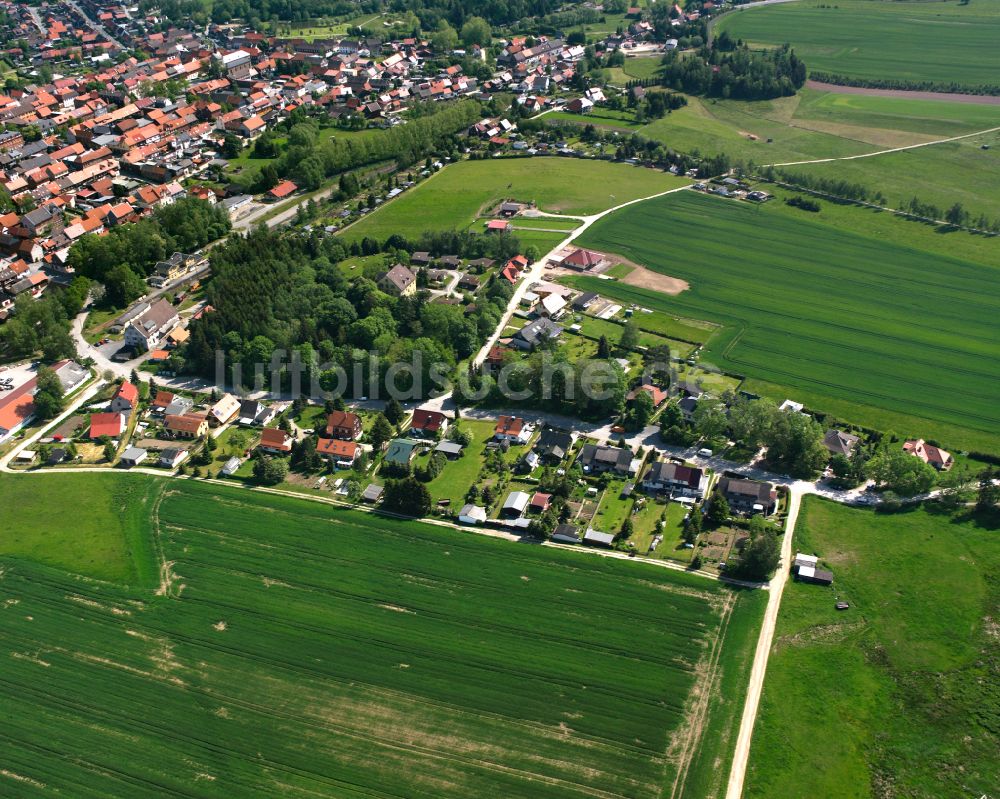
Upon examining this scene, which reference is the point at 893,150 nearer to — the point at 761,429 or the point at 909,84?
the point at 909,84

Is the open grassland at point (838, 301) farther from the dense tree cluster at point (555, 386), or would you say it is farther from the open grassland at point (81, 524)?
the open grassland at point (81, 524)

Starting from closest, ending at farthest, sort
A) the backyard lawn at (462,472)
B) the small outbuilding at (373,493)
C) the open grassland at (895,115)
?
the small outbuilding at (373,493) < the backyard lawn at (462,472) < the open grassland at (895,115)

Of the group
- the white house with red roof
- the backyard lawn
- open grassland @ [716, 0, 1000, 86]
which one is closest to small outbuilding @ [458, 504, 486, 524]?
the backyard lawn

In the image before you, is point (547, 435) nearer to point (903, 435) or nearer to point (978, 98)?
point (903, 435)

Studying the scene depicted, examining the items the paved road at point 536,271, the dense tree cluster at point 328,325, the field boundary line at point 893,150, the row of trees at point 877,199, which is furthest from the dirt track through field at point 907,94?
the dense tree cluster at point 328,325

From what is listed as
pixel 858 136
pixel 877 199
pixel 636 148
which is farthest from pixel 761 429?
pixel 858 136

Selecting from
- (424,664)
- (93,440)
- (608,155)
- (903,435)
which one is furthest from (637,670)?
(608,155)

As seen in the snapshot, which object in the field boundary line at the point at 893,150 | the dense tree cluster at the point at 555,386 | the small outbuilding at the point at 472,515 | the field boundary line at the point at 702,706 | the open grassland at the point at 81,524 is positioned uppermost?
the field boundary line at the point at 893,150
